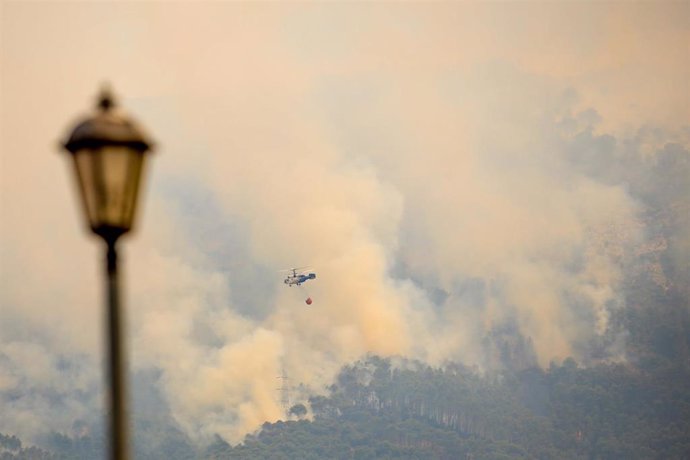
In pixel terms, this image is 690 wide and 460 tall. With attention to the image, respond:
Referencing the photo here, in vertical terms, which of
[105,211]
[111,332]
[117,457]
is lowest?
[117,457]

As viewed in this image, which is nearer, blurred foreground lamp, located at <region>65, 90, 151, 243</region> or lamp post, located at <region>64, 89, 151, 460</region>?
lamp post, located at <region>64, 89, 151, 460</region>

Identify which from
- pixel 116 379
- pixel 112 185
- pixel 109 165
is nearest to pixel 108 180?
pixel 112 185

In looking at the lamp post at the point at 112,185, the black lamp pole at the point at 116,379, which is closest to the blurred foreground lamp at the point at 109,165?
the lamp post at the point at 112,185

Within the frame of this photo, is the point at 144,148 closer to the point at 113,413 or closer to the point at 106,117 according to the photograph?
the point at 106,117

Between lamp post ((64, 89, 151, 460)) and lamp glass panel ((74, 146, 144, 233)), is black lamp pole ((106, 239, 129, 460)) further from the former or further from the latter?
lamp glass panel ((74, 146, 144, 233))

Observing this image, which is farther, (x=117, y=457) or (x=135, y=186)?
(x=135, y=186)

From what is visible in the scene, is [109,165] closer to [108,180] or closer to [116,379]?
[108,180]

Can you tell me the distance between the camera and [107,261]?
19.2 m

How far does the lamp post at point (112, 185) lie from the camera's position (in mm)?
18312

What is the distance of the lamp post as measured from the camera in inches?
721

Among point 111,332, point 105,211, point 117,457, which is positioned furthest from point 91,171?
point 117,457

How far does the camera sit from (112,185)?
18.7m

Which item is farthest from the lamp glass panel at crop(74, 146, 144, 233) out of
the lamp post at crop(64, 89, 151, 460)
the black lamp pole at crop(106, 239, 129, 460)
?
the black lamp pole at crop(106, 239, 129, 460)

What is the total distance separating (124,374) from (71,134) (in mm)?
2939
